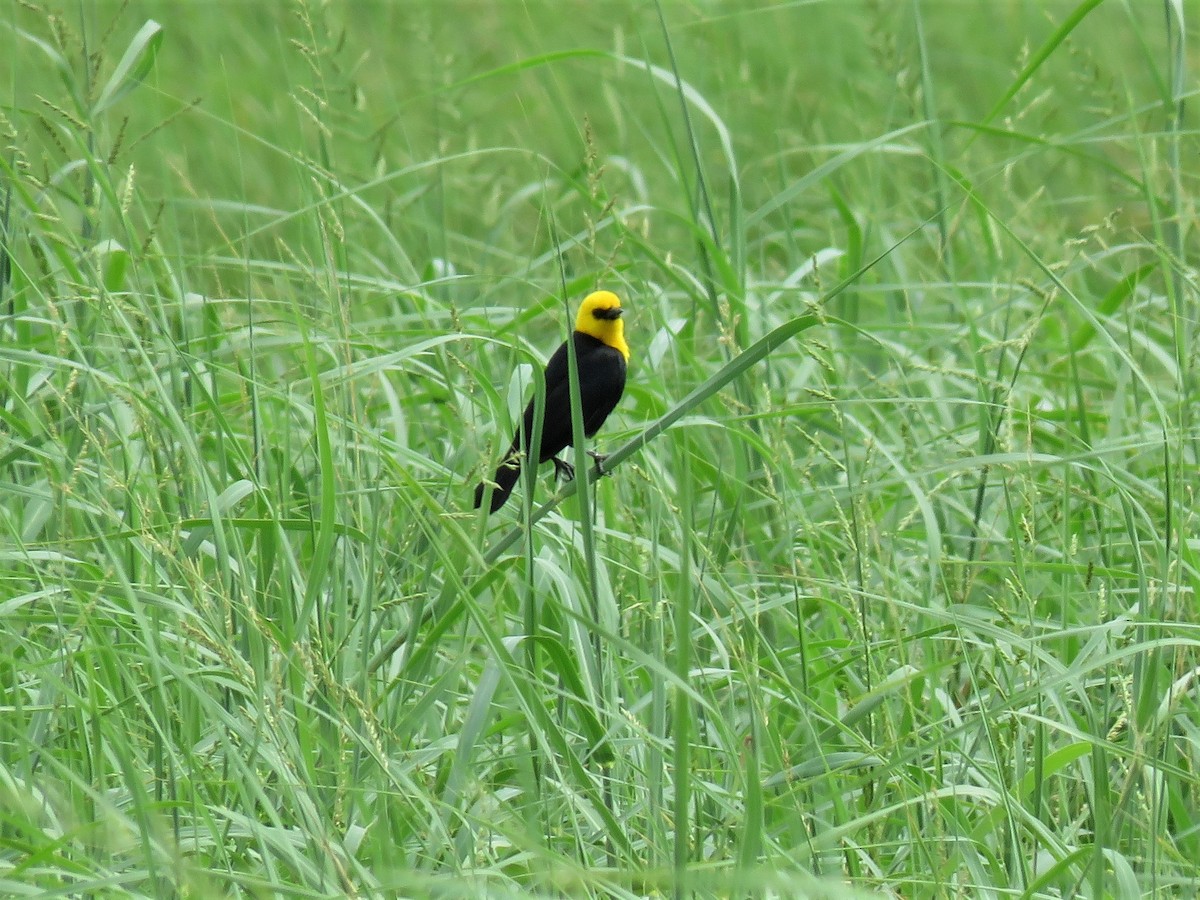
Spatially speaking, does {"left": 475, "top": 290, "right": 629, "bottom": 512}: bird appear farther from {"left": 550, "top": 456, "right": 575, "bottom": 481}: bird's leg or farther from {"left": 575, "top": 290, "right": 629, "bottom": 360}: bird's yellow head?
{"left": 575, "top": 290, "right": 629, "bottom": 360}: bird's yellow head

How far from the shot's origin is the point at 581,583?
2330mm

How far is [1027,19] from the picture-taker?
7219 millimetres

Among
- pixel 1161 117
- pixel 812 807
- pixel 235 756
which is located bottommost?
pixel 812 807

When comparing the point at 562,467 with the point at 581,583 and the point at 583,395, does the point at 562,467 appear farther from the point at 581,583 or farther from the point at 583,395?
the point at 581,583

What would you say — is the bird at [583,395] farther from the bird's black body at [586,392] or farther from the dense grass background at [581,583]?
the dense grass background at [581,583]

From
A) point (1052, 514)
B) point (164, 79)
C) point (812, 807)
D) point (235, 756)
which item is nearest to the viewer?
point (235, 756)

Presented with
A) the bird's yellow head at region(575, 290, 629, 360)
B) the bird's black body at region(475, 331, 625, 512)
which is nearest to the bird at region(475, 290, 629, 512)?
the bird's black body at region(475, 331, 625, 512)

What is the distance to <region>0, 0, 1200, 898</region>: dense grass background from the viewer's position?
1747 mm

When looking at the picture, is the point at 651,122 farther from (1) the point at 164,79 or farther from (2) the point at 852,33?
(1) the point at 164,79

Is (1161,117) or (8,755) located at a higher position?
(1161,117)

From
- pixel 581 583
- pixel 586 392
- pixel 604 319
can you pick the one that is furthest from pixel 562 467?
pixel 581 583

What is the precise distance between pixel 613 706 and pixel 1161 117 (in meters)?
4.00

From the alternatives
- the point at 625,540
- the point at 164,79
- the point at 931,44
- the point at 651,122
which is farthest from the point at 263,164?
the point at 625,540

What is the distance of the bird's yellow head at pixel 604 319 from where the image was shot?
329cm
